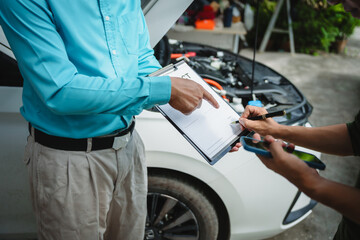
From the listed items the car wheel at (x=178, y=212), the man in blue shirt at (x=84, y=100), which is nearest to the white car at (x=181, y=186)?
the car wheel at (x=178, y=212)

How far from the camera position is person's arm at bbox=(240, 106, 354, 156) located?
3.79 feet

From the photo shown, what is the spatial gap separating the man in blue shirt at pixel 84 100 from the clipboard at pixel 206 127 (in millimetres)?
101

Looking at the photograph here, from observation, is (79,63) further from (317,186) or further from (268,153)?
(317,186)

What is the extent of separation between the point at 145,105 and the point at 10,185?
92 cm

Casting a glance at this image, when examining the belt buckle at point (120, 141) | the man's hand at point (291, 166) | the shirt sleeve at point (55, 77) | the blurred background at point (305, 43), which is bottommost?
the blurred background at point (305, 43)

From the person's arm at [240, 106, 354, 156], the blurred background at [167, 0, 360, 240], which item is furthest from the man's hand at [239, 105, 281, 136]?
the blurred background at [167, 0, 360, 240]

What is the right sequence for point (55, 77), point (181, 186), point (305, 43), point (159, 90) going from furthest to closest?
point (305, 43)
point (181, 186)
point (159, 90)
point (55, 77)

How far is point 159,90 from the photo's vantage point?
974mm

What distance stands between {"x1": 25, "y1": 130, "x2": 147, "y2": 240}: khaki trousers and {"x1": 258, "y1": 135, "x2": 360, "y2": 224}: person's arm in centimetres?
58

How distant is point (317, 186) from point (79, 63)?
2.67 feet

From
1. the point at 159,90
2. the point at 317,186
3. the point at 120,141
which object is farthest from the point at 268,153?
the point at 120,141

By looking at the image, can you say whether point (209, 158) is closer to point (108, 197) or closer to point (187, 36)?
point (108, 197)

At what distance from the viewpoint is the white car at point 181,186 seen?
4.64 ft

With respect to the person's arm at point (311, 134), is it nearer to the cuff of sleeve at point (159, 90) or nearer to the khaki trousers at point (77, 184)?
the cuff of sleeve at point (159, 90)
